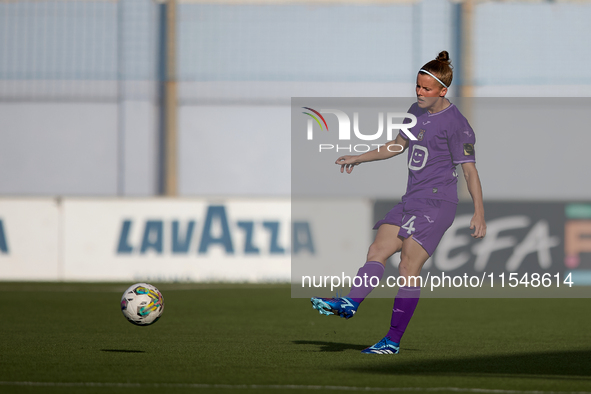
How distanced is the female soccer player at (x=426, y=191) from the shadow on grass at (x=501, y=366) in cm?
38

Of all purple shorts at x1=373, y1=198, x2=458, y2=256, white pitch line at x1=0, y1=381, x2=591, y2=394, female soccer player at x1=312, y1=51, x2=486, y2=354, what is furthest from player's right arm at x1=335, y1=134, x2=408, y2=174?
white pitch line at x1=0, y1=381, x2=591, y2=394

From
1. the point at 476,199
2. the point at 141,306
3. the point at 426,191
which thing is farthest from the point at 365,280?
the point at 141,306

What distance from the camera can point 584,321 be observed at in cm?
825

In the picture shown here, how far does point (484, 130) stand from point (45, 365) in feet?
43.8

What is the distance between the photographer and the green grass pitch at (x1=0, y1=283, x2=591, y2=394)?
14.7 feet

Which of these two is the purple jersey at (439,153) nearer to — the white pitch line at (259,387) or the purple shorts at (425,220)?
the purple shorts at (425,220)

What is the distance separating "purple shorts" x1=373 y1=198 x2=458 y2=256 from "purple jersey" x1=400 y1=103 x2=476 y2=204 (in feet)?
0.14

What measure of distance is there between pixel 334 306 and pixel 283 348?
92 centimetres

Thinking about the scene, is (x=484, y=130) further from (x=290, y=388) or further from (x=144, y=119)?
(x=290, y=388)

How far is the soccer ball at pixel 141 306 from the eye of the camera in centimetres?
611

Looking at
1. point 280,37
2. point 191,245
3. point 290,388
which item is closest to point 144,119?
point 280,37

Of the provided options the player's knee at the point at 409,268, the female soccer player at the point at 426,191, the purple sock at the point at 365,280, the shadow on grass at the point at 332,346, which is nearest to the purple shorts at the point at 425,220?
the female soccer player at the point at 426,191

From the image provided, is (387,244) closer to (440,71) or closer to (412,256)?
(412,256)

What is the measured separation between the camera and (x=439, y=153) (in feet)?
18.0
